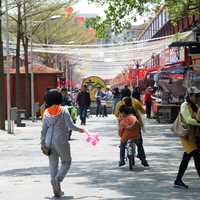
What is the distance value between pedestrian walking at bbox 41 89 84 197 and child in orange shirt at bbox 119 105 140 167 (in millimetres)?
3726

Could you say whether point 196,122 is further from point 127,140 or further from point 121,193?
point 127,140

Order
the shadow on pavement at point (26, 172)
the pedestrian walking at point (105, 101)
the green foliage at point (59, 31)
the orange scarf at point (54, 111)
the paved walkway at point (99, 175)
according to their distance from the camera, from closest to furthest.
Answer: the orange scarf at point (54, 111) → the paved walkway at point (99, 175) → the shadow on pavement at point (26, 172) → the pedestrian walking at point (105, 101) → the green foliage at point (59, 31)

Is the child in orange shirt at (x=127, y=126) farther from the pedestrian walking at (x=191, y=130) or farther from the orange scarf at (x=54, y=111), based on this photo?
the orange scarf at (x=54, y=111)

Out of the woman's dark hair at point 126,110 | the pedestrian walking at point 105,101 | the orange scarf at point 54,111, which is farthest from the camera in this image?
the pedestrian walking at point 105,101

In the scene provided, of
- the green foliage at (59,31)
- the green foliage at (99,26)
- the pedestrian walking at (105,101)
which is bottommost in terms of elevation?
the pedestrian walking at (105,101)

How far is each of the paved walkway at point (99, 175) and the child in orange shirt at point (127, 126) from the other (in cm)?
63

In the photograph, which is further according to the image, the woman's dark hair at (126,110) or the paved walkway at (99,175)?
the woman's dark hair at (126,110)

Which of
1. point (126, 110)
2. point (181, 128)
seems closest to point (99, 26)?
point (126, 110)

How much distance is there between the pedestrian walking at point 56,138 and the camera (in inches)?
437

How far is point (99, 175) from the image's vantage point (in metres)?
13.9

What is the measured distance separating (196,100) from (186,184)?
1.49 meters

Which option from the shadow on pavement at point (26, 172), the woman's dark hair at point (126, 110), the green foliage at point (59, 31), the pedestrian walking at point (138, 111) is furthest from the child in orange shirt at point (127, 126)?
the green foliage at point (59, 31)

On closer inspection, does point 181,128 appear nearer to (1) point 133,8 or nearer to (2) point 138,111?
(2) point 138,111

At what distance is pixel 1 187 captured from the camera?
12531 mm
